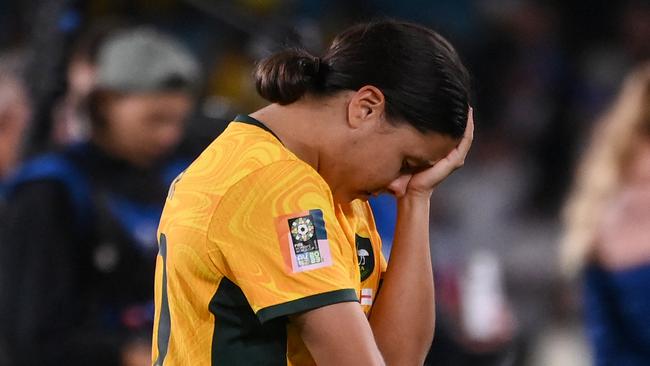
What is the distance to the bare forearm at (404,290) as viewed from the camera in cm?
232

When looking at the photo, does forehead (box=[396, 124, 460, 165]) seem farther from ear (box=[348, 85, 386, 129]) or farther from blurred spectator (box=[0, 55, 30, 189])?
blurred spectator (box=[0, 55, 30, 189])

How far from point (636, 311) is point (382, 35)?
156cm

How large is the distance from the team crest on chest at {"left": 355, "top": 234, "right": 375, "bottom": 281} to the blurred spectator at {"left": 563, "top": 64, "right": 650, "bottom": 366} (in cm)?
131

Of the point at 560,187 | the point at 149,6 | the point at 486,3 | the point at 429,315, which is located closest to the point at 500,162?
the point at 560,187

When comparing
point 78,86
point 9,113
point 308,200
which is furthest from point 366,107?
point 9,113

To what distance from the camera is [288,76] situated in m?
2.16

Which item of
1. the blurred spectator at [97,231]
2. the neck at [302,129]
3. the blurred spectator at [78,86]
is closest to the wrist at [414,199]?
the neck at [302,129]

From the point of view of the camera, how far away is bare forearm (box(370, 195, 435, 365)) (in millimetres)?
2320

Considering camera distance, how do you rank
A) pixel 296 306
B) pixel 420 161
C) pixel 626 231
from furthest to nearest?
1. pixel 626 231
2. pixel 420 161
3. pixel 296 306

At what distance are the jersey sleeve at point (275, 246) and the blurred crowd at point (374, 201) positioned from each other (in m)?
0.43

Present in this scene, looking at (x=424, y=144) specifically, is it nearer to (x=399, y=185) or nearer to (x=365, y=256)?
(x=399, y=185)

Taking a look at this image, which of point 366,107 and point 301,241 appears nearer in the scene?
point 301,241

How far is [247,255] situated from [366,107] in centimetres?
32

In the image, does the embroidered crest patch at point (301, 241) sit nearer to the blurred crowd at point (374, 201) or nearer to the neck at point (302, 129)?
the neck at point (302, 129)
